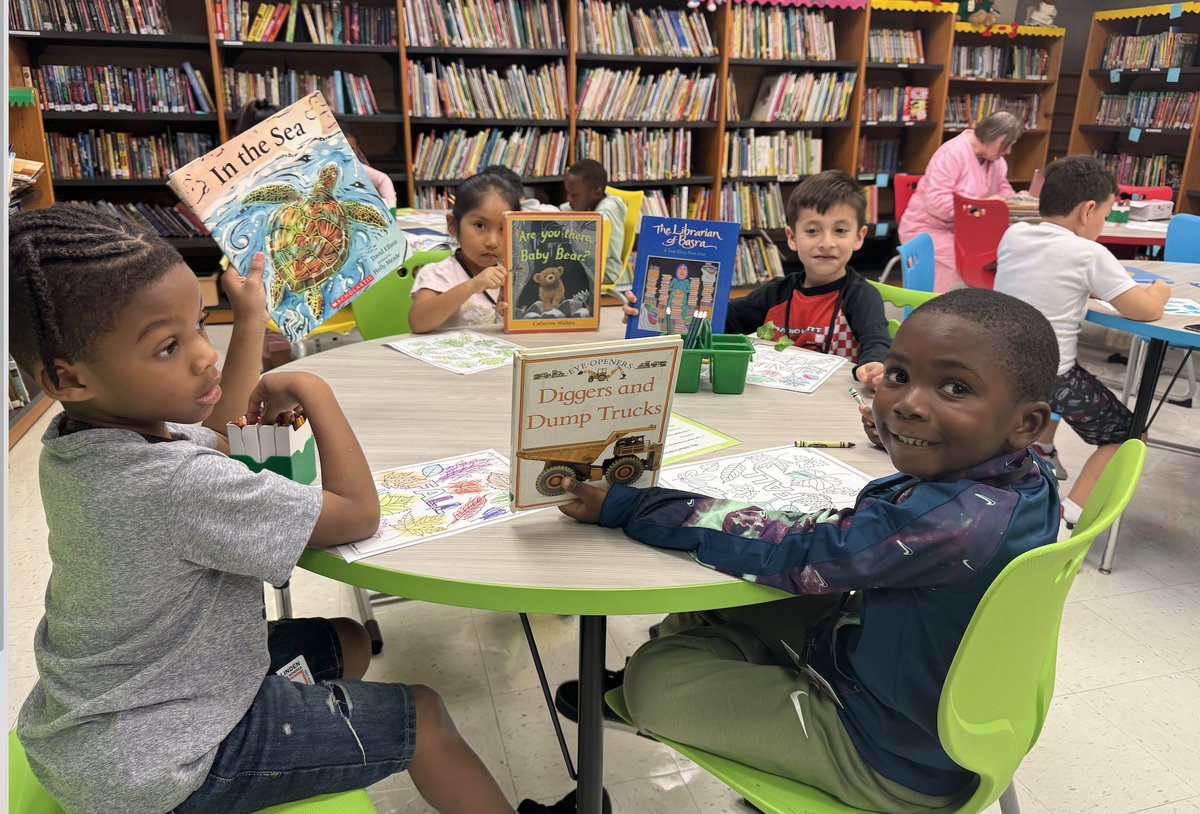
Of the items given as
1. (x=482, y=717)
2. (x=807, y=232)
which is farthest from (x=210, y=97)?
(x=482, y=717)

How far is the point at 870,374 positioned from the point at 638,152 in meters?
4.36

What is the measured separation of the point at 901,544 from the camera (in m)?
0.99

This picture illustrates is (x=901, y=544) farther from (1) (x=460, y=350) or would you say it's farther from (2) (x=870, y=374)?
(1) (x=460, y=350)

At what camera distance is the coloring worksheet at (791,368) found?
1741 mm

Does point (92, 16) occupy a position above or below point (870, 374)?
above

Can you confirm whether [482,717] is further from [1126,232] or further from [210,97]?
[210,97]

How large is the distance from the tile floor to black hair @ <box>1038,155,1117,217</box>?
43.9 inches

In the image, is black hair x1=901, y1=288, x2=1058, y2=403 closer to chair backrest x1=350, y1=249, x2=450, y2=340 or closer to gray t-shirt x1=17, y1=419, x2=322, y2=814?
gray t-shirt x1=17, y1=419, x2=322, y2=814

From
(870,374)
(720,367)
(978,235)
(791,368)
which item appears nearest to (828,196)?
(791,368)

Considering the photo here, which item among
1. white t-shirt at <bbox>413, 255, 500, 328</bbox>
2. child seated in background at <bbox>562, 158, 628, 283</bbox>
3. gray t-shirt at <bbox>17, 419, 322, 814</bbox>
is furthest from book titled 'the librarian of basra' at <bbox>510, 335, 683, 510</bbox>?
child seated in background at <bbox>562, 158, 628, 283</bbox>

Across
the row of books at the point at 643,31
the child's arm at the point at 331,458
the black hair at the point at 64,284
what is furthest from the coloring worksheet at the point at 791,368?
the row of books at the point at 643,31

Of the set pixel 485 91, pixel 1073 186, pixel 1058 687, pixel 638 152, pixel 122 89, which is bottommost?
pixel 1058 687

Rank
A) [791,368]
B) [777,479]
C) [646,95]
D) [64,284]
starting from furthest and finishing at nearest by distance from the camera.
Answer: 1. [646,95]
2. [791,368]
3. [777,479]
4. [64,284]

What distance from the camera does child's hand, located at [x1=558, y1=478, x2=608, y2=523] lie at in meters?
1.11
